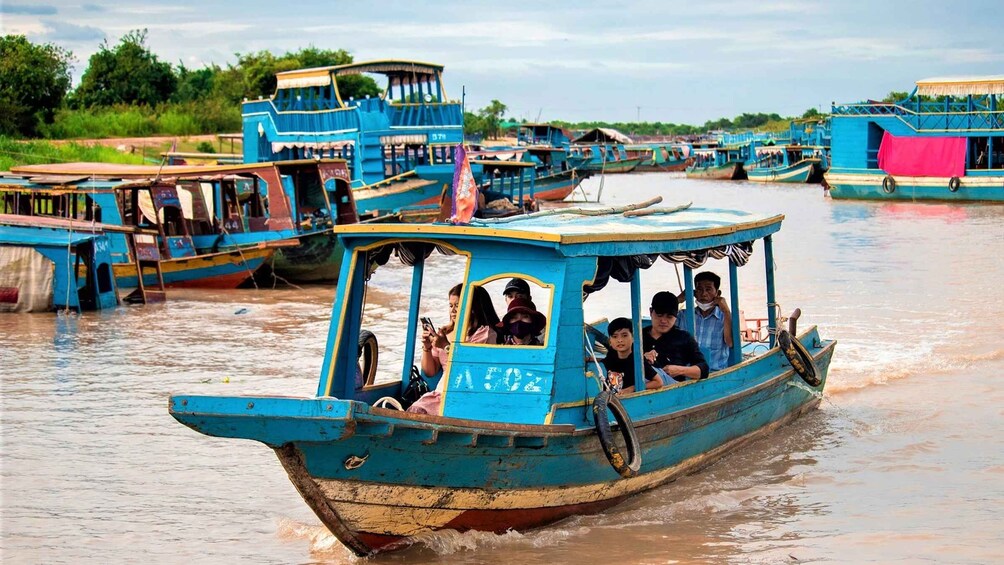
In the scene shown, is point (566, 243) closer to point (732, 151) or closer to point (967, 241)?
point (967, 241)

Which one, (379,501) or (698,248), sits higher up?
(698,248)

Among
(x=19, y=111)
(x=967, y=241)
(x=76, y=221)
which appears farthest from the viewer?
(x=19, y=111)

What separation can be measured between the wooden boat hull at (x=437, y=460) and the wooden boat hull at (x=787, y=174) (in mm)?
40519

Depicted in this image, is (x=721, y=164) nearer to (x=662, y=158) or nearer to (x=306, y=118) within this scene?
(x=662, y=158)

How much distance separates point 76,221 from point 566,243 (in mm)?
10600

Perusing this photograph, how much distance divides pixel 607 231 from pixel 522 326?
2.80 feet

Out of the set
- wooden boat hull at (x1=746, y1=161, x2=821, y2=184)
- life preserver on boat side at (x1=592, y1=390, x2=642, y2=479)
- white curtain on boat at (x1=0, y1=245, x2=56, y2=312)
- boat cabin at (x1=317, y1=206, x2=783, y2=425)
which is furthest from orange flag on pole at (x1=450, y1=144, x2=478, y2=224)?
wooden boat hull at (x1=746, y1=161, x2=821, y2=184)

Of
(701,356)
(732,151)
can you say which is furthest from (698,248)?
(732,151)

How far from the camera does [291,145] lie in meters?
29.8

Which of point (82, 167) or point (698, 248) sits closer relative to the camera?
point (698, 248)

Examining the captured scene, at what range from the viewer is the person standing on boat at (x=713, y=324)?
873 cm

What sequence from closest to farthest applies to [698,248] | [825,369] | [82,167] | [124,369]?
1. [698,248]
2. [825,369]
3. [124,369]
4. [82,167]

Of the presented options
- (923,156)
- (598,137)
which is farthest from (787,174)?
(598,137)


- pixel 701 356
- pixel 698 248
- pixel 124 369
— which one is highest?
pixel 698 248
